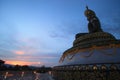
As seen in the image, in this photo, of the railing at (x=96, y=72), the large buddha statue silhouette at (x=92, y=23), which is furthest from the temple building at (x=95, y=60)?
the large buddha statue silhouette at (x=92, y=23)

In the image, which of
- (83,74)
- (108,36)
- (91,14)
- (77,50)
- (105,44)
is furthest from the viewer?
(91,14)

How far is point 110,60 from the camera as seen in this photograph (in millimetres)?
13180

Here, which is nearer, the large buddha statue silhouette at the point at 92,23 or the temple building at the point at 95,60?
the temple building at the point at 95,60

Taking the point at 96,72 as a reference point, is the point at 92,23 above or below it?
above

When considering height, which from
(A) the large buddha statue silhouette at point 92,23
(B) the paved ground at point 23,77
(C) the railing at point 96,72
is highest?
(A) the large buddha statue silhouette at point 92,23

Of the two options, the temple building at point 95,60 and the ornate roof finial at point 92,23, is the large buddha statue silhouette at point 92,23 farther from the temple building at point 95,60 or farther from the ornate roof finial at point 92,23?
the temple building at point 95,60

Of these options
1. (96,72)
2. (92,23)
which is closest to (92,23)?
(92,23)

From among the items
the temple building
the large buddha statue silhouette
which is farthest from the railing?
the large buddha statue silhouette

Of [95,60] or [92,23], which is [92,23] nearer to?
[92,23]

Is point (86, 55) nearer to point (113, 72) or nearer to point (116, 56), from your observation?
point (116, 56)

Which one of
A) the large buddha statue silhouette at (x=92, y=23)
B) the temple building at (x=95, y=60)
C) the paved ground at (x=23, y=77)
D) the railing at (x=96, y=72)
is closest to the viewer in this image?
the railing at (x=96, y=72)

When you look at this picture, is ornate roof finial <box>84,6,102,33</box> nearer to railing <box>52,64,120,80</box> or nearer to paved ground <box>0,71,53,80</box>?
railing <box>52,64,120,80</box>

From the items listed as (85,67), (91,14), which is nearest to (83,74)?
(85,67)

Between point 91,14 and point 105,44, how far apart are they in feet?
33.7
